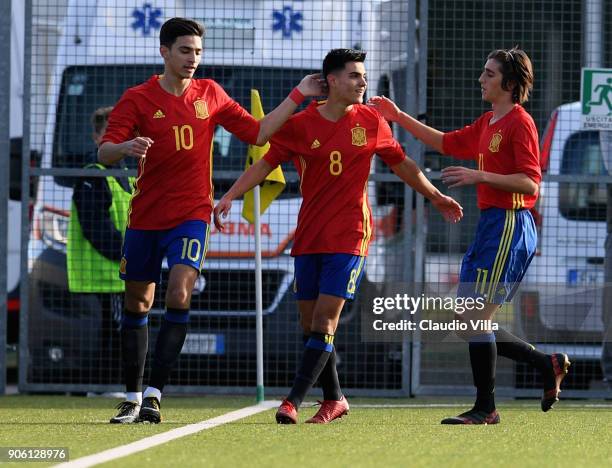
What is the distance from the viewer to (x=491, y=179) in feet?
26.5

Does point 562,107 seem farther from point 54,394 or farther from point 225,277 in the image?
point 54,394

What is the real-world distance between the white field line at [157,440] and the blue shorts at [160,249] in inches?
32.9

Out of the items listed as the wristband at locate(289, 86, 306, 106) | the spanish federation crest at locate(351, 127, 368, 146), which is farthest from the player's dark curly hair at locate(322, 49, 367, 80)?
the spanish federation crest at locate(351, 127, 368, 146)

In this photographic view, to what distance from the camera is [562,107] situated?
12266 mm

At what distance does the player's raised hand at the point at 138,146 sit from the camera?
7750mm

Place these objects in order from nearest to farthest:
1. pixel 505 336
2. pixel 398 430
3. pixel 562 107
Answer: pixel 398 430 < pixel 505 336 < pixel 562 107

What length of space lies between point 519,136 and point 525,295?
3804mm

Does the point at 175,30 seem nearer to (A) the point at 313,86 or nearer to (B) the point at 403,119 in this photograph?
(A) the point at 313,86

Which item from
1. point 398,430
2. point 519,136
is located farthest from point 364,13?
point 398,430

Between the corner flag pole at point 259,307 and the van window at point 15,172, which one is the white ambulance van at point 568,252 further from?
the van window at point 15,172

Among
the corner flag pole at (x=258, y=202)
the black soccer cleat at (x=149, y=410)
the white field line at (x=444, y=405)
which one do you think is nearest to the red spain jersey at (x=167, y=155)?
the black soccer cleat at (x=149, y=410)

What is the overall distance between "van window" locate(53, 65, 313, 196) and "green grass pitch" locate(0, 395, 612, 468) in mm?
2408

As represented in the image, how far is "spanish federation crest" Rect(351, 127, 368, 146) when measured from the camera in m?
8.23

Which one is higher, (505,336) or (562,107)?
(562,107)
